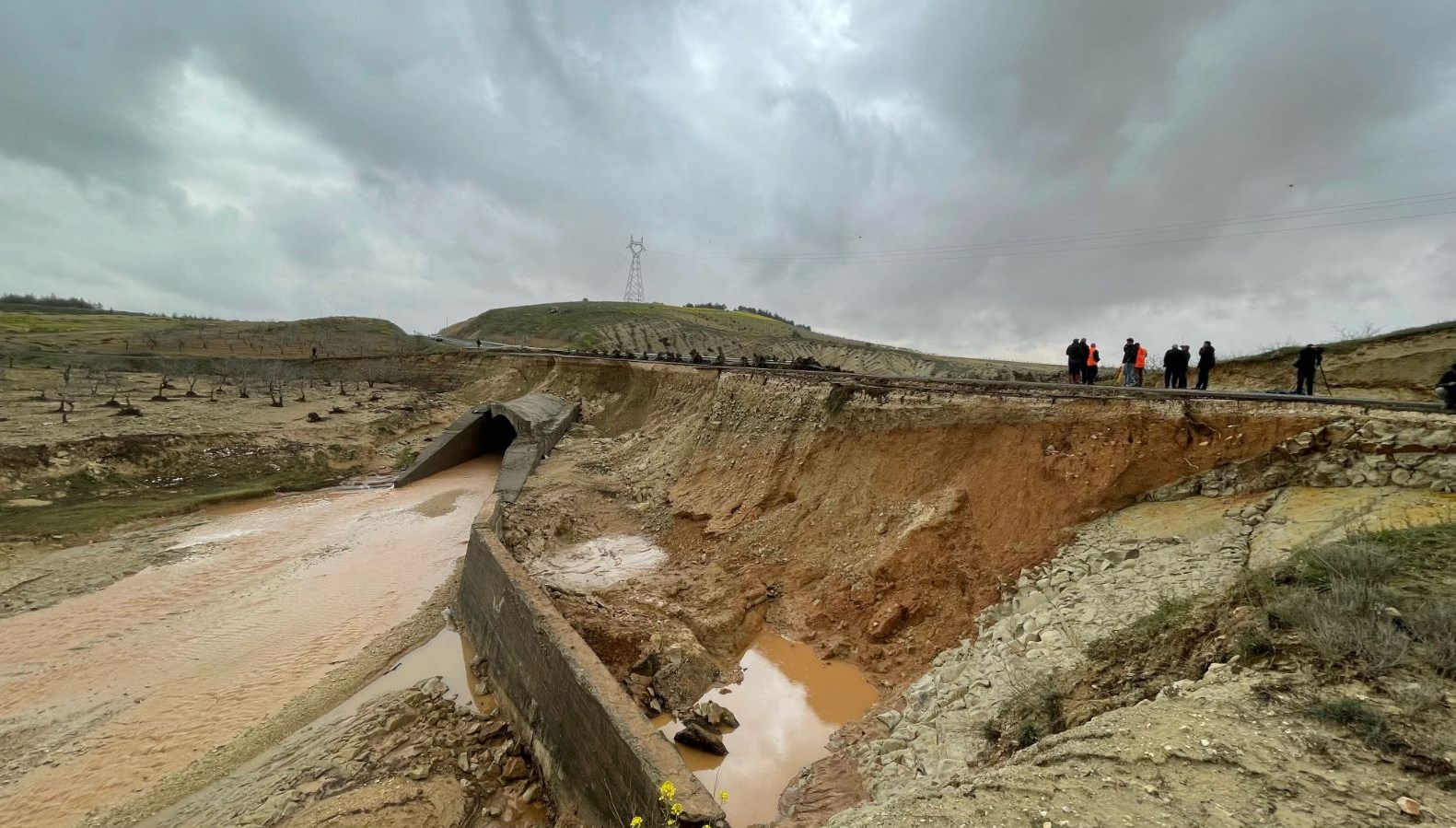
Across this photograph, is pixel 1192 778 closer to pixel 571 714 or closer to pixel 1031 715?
pixel 1031 715

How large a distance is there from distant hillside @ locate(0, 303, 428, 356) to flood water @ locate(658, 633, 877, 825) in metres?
58.6

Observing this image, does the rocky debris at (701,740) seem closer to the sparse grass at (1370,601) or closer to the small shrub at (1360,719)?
the small shrub at (1360,719)

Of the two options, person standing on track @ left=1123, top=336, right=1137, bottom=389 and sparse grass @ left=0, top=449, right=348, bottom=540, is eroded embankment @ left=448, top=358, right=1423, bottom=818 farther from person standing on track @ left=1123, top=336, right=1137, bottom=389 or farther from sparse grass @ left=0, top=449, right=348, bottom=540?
sparse grass @ left=0, top=449, right=348, bottom=540

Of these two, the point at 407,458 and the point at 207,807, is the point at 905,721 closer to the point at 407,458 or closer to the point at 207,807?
the point at 207,807

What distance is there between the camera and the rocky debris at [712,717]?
775 centimetres

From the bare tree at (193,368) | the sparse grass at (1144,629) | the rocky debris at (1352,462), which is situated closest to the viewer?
the sparse grass at (1144,629)

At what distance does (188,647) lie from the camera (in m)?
10.2

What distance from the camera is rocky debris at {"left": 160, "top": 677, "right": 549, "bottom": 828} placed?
6457 millimetres

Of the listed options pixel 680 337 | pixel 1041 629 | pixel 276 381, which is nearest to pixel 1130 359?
pixel 1041 629

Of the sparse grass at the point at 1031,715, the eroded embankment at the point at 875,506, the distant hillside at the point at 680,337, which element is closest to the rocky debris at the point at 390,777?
the eroded embankment at the point at 875,506

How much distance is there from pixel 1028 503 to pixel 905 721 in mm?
4382

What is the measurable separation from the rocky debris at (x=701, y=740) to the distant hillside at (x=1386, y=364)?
49.8 feet

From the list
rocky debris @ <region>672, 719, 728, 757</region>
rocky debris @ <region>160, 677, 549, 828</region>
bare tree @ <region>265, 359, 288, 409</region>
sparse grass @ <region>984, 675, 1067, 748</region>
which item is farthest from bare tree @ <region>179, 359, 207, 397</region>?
sparse grass @ <region>984, 675, 1067, 748</region>

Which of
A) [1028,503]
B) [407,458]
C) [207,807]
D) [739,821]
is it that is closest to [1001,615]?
[1028,503]
